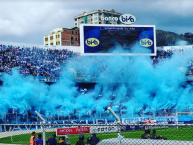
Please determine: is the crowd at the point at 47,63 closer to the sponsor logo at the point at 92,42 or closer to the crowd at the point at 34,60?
the crowd at the point at 34,60

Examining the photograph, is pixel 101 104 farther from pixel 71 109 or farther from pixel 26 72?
pixel 26 72

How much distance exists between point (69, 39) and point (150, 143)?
216ft

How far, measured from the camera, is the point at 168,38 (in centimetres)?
5900

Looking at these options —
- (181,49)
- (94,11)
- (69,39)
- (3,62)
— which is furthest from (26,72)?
(94,11)

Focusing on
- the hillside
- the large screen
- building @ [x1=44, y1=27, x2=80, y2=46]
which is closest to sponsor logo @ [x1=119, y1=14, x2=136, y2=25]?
the large screen

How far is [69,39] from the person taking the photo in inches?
2744

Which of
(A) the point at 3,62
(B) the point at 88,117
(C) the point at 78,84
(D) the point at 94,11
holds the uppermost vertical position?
(D) the point at 94,11

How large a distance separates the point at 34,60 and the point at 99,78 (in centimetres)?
950

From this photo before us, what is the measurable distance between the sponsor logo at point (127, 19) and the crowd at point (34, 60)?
34.5 ft

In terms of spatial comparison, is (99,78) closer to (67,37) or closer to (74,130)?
(67,37)

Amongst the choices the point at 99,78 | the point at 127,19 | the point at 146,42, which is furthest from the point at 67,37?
the point at 146,42

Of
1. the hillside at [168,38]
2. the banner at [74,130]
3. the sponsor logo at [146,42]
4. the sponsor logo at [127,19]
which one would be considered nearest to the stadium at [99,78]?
the sponsor logo at [146,42]

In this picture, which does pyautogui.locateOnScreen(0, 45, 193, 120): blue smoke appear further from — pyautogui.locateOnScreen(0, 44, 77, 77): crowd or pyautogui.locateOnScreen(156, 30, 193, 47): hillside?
pyautogui.locateOnScreen(156, 30, 193, 47): hillside

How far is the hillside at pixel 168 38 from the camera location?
189ft
